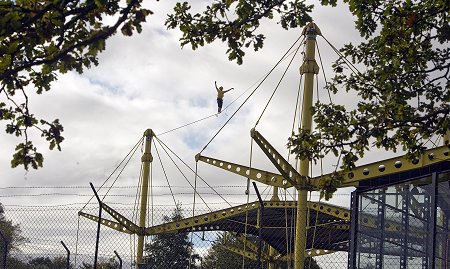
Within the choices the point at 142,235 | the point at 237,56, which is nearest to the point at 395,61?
the point at 237,56

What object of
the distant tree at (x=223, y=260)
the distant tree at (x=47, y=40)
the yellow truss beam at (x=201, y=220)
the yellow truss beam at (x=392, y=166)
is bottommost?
the distant tree at (x=47, y=40)

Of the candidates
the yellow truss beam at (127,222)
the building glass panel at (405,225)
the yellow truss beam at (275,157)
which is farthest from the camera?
the yellow truss beam at (127,222)

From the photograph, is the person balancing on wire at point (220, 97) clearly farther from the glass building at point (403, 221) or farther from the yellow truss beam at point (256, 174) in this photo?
the glass building at point (403, 221)

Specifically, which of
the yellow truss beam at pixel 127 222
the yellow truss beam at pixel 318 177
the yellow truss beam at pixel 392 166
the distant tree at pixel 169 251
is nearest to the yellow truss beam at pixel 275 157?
the yellow truss beam at pixel 318 177

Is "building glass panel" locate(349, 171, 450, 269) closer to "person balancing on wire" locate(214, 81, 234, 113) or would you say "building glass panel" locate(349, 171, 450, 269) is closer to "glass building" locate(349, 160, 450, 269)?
"glass building" locate(349, 160, 450, 269)

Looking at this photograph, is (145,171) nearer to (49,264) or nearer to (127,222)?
(127,222)

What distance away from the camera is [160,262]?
136 ft

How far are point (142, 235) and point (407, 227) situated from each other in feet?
50.5

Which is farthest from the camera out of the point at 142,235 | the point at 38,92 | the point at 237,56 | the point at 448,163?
the point at 142,235

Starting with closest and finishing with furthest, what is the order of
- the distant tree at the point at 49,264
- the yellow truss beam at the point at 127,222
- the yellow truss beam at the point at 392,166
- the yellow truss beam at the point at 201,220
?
the yellow truss beam at the point at 392,166, the yellow truss beam at the point at 201,220, the yellow truss beam at the point at 127,222, the distant tree at the point at 49,264

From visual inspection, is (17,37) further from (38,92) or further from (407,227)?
(407,227)

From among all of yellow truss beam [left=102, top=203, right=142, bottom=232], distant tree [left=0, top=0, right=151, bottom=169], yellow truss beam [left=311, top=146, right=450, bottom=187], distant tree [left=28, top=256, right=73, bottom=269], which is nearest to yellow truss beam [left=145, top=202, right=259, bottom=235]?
yellow truss beam [left=102, top=203, right=142, bottom=232]

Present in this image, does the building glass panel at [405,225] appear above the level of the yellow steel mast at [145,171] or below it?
below

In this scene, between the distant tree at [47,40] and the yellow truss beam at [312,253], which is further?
the yellow truss beam at [312,253]
